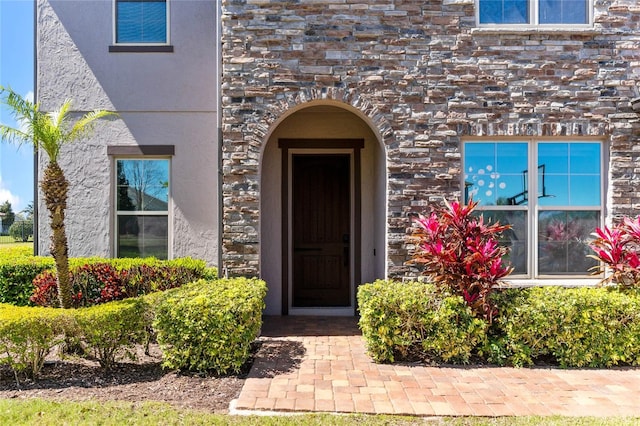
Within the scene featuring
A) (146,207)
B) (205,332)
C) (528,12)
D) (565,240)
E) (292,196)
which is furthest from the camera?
(292,196)

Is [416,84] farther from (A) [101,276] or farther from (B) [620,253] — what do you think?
(A) [101,276]

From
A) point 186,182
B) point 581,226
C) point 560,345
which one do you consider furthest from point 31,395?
point 581,226

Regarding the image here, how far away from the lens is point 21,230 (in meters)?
17.1

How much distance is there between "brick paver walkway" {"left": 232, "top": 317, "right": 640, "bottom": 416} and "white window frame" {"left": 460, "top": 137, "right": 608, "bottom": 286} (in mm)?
1550

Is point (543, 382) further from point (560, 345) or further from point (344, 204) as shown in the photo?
point (344, 204)

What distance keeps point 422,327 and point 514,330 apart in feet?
3.52

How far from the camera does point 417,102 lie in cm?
595

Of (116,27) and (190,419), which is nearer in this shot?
(190,419)

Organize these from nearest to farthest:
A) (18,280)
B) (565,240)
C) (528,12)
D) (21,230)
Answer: (528,12)
(565,240)
(18,280)
(21,230)

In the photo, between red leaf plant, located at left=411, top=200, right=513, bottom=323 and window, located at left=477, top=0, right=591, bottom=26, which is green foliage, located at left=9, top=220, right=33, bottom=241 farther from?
window, located at left=477, top=0, right=591, bottom=26

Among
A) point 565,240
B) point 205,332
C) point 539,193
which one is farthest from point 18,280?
point 565,240

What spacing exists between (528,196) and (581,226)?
90 cm

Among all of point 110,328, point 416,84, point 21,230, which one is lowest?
point 110,328

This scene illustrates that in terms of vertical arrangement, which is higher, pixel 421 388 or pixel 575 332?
pixel 575 332
